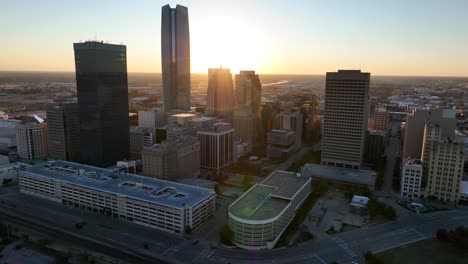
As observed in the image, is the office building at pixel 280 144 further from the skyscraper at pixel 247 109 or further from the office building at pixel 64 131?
the office building at pixel 64 131

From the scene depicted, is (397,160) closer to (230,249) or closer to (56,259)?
(230,249)

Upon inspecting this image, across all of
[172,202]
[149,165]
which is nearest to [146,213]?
[172,202]

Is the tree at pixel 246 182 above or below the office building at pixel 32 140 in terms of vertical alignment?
below

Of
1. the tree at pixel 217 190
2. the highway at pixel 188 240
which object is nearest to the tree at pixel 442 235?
the highway at pixel 188 240

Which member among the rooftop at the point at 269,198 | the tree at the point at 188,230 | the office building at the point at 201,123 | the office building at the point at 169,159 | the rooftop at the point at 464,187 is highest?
the office building at the point at 201,123

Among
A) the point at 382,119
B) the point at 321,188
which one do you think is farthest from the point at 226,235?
the point at 382,119

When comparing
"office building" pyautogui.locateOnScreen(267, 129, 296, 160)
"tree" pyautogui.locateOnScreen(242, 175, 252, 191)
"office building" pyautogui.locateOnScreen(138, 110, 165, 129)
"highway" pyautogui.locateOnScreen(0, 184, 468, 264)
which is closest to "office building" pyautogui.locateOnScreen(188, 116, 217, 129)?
"office building" pyautogui.locateOnScreen(267, 129, 296, 160)

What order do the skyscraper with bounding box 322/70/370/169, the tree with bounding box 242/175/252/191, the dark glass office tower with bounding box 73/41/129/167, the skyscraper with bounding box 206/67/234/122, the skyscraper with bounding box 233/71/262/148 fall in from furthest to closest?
the skyscraper with bounding box 206/67/234/122, the skyscraper with bounding box 233/71/262/148, the dark glass office tower with bounding box 73/41/129/167, the skyscraper with bounding box 322/70/370/169, the tree with bounding box 242/175/252/191

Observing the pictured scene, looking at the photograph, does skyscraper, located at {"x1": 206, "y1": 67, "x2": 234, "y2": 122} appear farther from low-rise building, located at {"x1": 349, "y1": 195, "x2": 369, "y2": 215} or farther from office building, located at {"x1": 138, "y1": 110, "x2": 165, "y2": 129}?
low-rise building, located at {"x1": 349, "y1": 195, "x2": 369, "y2": 215}
